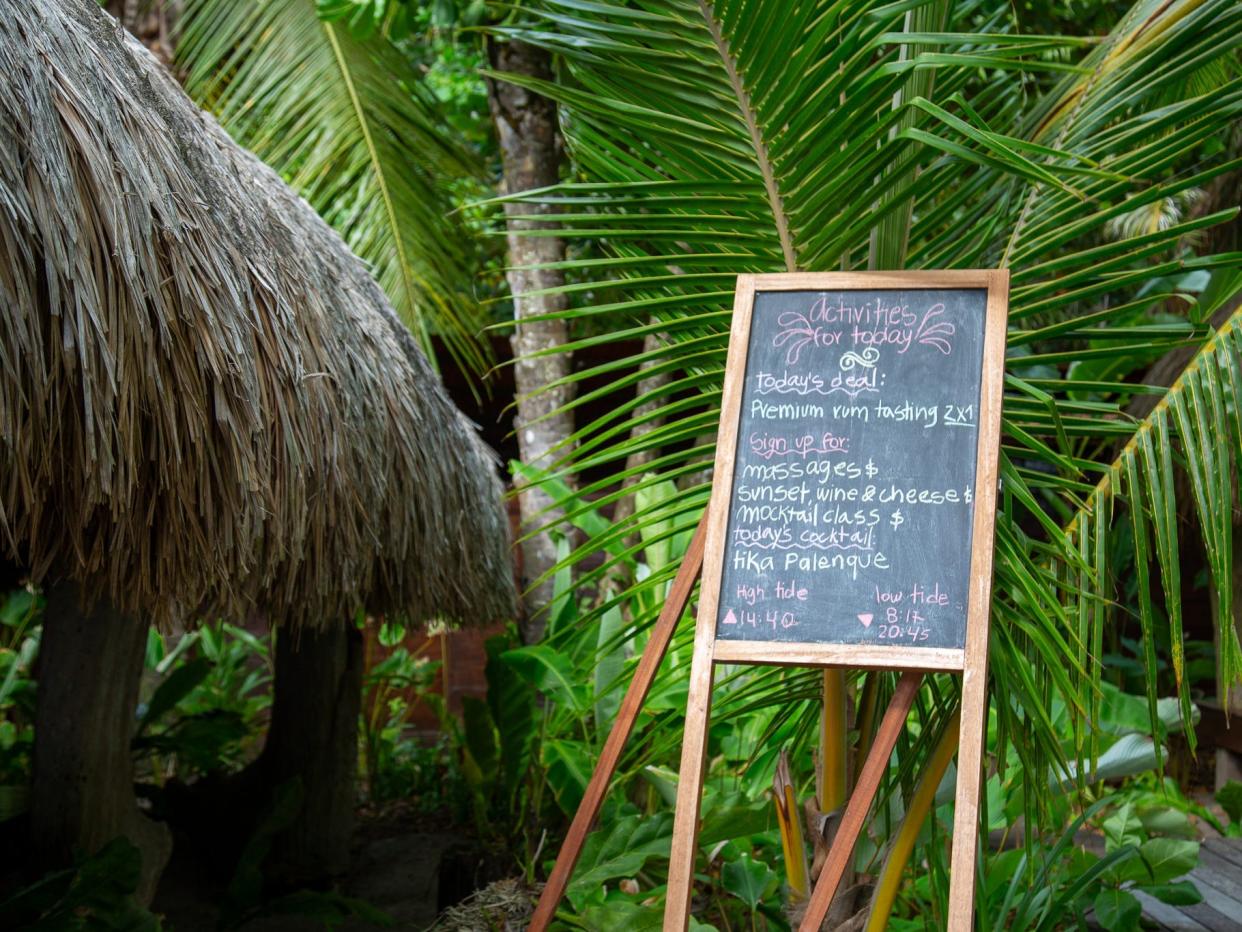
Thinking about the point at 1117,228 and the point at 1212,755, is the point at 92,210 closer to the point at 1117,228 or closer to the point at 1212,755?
the point at 1117,228

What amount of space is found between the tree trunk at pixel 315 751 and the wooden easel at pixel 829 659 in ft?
8.87

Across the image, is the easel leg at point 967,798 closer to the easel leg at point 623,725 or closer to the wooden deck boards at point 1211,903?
the easel leg at point 623,725

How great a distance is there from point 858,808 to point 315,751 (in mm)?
3178

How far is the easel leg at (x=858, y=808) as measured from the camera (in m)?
1.73

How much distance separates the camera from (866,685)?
6.99 feet

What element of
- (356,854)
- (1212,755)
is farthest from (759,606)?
(1212,755)

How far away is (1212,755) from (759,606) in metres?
5.95

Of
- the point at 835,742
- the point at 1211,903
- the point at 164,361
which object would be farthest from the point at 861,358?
the point at 1211,903

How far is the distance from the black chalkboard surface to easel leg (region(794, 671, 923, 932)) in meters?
0.10

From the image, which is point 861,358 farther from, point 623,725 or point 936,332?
point 623,725

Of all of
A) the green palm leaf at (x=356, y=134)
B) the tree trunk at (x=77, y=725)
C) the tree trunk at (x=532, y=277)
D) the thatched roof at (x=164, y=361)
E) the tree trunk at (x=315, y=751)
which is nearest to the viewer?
the thatched roof at (x=164, y=361)

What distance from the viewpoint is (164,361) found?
209 cm

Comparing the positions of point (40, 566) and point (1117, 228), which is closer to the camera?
point (40, 566)

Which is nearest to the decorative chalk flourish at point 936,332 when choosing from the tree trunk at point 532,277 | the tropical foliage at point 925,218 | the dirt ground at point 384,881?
the tropical foliage at point 925,218
